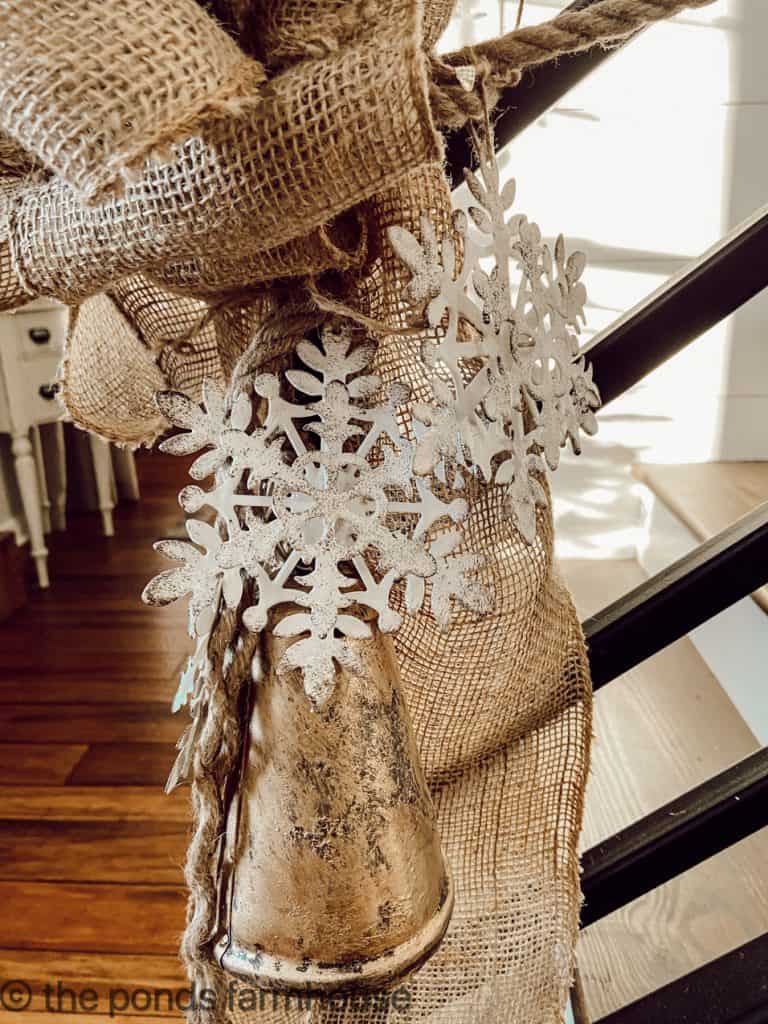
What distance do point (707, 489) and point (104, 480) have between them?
7.16 ft

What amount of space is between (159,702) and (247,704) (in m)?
1.71

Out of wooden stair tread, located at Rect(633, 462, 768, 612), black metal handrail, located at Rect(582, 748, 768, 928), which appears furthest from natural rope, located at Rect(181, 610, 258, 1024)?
wooden stair tread, located at Rect(633, 462, 768, 612)

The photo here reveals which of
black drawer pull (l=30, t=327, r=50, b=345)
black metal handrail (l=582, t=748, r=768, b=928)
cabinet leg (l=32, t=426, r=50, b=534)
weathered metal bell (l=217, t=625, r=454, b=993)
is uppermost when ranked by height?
weathered metal bell (l=217, t=625, r=454, b=993)

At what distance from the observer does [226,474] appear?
0.33 meters

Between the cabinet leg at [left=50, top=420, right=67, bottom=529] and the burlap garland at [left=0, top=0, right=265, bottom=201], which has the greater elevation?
the burlap garland at [left=0, top=0, right=265, bottom=201]

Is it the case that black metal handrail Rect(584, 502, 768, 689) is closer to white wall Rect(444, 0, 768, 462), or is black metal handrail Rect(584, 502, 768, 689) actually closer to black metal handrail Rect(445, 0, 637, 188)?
black metal handrail Rect(445, 0, 637, 188)

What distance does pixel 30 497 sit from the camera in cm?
259

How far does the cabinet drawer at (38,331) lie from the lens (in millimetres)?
2518

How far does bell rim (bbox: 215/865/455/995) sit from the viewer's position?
0.32 metres

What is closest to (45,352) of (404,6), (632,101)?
(632,101)

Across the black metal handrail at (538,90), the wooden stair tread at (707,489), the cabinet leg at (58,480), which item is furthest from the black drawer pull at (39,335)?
the black metal handrail at (538,90)

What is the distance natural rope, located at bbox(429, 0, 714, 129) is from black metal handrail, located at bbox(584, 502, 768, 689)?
0.40m

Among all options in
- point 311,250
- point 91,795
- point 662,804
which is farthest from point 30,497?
point 311,250

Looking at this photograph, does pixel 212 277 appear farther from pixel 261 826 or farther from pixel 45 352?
pixel 45 352
